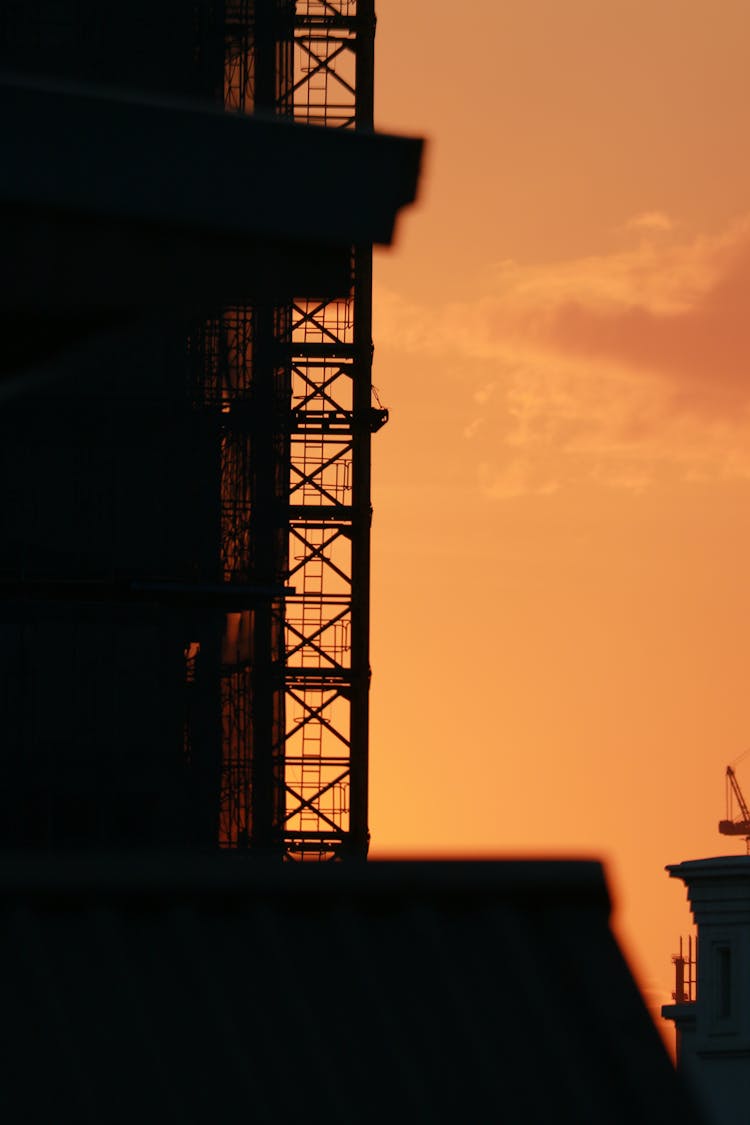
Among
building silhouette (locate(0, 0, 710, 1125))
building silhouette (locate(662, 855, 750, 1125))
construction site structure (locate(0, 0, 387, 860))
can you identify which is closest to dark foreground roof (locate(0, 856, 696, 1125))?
building silhouette (locate(0, 0, 710, 1125))

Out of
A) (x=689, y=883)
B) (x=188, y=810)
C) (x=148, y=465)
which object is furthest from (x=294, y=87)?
(x=689, y=883)

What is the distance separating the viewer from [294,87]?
60.6 m

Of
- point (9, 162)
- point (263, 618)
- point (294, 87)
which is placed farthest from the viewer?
point (294, 87)

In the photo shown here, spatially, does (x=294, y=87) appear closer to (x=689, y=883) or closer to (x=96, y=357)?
(x=689, y=883)

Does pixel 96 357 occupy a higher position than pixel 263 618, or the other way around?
pixel 263 618

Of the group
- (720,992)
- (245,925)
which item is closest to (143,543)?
(720,992)

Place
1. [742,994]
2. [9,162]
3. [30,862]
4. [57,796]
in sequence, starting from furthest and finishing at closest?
[57,796] < [742,994] < [30,862] < [9,162]

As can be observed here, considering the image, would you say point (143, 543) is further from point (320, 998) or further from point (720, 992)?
point (320, 998)

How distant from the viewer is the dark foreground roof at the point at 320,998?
281 inches

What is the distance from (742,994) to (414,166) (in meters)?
17.3

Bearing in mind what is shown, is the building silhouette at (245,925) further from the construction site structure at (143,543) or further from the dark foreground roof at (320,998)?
the construction site structure at (143,543)

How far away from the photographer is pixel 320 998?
293 inches

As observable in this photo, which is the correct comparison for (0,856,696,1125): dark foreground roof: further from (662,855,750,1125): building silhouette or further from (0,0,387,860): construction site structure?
(0,0,387,860): construction site structure

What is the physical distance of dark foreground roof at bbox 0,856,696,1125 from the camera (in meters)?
7.12
